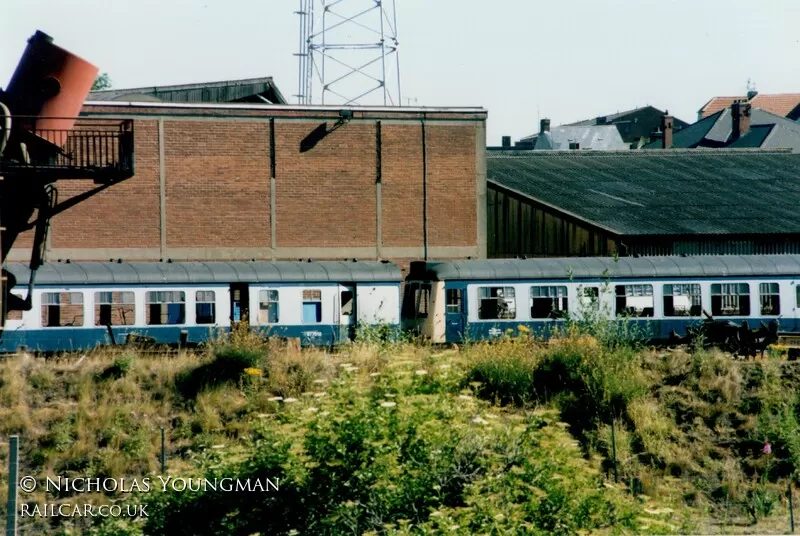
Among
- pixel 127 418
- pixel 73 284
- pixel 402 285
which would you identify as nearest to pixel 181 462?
pixel 127 418

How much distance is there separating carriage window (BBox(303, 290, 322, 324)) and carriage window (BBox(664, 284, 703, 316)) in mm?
9455

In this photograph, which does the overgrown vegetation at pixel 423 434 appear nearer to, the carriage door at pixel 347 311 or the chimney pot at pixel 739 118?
the carriage door at pixel 347 311

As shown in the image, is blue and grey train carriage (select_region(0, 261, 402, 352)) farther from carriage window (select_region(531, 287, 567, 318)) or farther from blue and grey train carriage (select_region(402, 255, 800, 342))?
carriage window (select_region(531, 287, 567, 318))

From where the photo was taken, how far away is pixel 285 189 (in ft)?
118

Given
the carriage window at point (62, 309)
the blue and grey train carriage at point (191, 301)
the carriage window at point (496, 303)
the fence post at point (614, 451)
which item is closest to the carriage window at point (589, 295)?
the carriage window at point (496, 303)

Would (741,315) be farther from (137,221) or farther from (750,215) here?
(137,221)

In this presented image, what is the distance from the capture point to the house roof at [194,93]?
38431 mm

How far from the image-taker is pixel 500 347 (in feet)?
78.9

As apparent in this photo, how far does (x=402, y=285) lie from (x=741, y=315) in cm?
1050

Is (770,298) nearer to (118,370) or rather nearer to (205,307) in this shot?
(205,307)

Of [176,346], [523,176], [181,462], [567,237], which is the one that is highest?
[523,176]

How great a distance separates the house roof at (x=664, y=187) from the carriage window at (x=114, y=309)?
1611cm

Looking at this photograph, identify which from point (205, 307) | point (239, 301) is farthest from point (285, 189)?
point (205, 307)

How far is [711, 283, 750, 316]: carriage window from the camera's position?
29844mm
